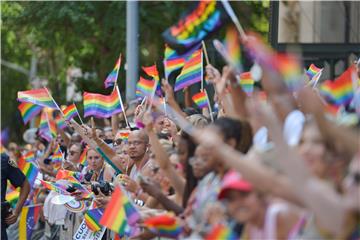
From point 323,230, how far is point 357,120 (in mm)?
1035

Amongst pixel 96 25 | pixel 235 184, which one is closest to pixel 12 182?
pixel 235 184

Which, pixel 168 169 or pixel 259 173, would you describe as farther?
pixel 168 169

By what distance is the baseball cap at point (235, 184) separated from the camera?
217 inches

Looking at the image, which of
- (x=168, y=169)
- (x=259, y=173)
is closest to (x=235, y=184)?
(x=259, y=173)

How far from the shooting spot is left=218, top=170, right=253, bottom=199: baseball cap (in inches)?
217

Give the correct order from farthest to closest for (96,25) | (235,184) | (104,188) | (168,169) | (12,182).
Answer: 1. (96,25)
2. (12,182)
3. (104,188)
4. (168,169)
5. (235,184)

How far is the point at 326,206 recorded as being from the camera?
16.3 ft

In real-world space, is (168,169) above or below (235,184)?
below

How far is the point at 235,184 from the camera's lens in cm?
555

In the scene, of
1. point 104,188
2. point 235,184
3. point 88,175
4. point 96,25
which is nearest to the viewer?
point 235,184

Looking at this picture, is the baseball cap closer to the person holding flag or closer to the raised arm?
the raised arm

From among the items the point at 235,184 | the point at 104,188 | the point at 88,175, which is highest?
the point at 235,184

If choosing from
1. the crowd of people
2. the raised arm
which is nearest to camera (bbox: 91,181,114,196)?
the crowd of people

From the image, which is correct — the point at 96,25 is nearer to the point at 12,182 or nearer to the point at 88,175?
the point at 88,175
